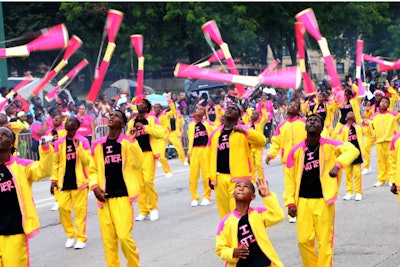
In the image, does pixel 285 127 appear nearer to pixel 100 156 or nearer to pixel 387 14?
pixel 100 156

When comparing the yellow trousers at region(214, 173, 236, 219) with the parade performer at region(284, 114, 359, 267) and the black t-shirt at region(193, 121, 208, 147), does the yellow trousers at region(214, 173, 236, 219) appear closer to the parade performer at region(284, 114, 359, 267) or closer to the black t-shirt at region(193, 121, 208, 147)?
the parade performer at region(284, 114, 359, 267)

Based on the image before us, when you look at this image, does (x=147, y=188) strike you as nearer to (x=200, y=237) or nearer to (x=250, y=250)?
(x=200, y=237)

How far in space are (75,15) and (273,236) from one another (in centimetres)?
3128

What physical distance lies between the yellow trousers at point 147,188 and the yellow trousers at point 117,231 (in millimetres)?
4565

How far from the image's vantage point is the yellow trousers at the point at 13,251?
25.5 feet

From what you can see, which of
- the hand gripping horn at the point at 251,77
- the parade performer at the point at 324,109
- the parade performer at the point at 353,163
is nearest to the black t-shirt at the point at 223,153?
the hand gripping horn at the point at 251,77

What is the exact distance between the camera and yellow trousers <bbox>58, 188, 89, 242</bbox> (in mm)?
11656


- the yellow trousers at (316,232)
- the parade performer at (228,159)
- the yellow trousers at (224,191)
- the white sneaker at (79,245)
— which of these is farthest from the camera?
the white sneaker at (79,245)

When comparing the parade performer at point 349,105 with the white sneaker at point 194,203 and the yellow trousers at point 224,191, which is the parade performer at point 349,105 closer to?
the white sneaker at point 194,203

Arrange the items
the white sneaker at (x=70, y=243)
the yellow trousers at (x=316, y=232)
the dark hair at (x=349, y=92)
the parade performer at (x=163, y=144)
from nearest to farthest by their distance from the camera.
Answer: the yellow trousers at (x=316, y=232)
the white sneaker at (x=70, y=243)
the parade performer at (x=163, y=144)
the dark hair at (x=349, y=92)

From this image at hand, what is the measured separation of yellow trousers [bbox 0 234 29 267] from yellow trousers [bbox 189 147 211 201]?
7.61 m

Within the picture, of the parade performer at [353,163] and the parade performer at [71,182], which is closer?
the parade performer at [71,182]

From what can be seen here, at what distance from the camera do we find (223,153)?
11.0 m

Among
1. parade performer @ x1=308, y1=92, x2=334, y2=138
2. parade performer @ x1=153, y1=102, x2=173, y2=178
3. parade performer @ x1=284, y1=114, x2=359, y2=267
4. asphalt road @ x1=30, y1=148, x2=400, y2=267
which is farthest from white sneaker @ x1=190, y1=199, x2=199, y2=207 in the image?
parade performer @ x1=308, y1=92, x2=334, y2=138
